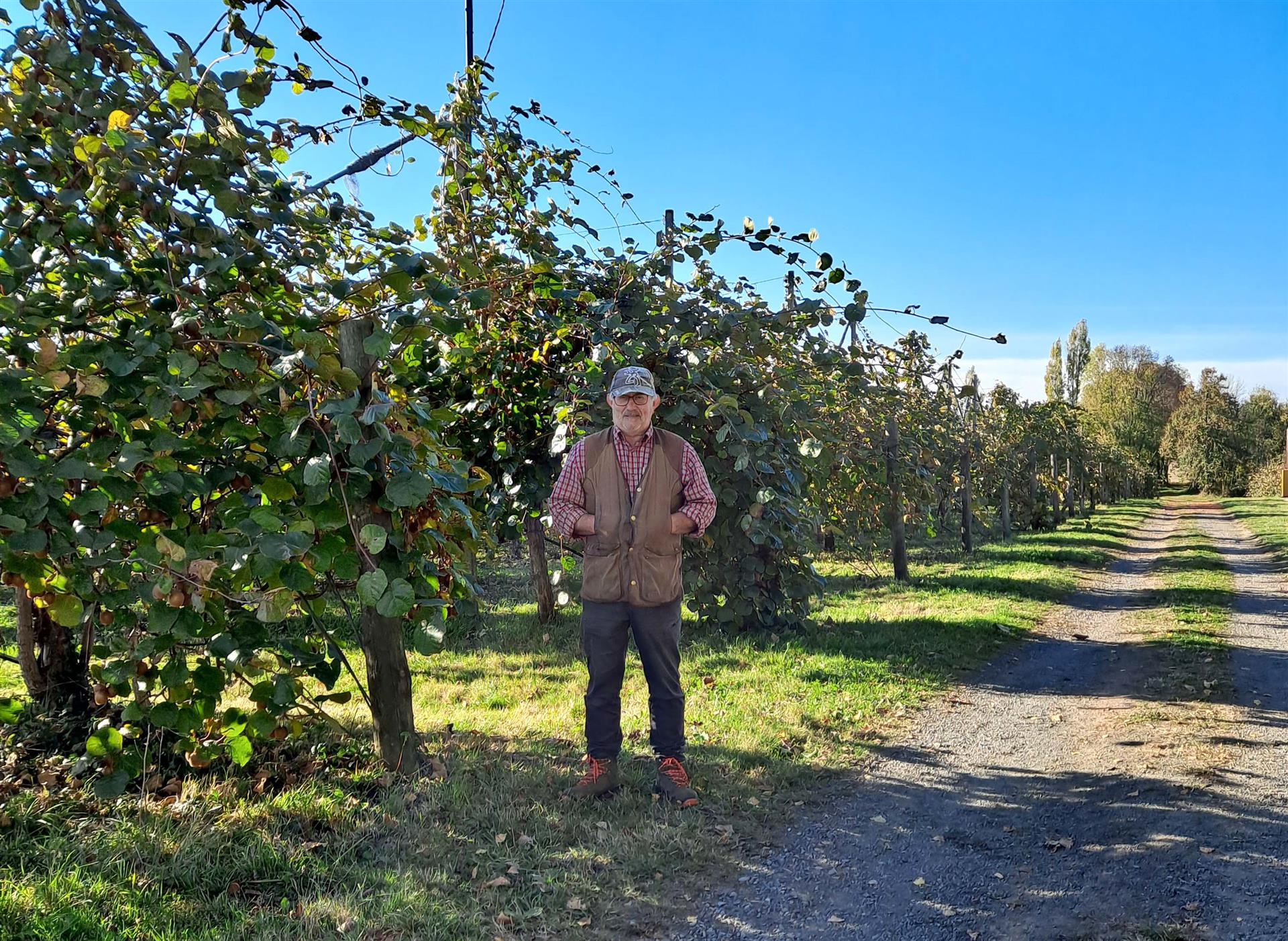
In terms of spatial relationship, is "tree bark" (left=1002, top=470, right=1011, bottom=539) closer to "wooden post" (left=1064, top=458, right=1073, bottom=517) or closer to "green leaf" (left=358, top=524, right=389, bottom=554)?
"wooden post" (left=1064, top=458, right=1073, bottom=517)

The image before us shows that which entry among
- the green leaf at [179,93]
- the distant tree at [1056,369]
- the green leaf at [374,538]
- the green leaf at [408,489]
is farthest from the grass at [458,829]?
the distant tree at [1056,369]

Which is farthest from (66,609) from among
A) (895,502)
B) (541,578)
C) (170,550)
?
(895,502)

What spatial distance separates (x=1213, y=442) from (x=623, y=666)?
60444 mm

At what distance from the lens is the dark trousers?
13.0 feet

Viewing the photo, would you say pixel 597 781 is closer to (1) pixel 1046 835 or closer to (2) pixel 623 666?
(2) pixel 623 666

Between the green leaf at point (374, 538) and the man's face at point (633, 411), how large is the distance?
1.60 meters

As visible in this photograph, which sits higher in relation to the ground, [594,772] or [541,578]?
[541,578]

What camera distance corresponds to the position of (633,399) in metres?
3.84

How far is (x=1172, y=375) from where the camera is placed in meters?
65.5

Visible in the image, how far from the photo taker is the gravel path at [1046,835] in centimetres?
307

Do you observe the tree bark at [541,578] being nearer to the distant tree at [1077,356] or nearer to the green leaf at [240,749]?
the green leaf at [240,749]

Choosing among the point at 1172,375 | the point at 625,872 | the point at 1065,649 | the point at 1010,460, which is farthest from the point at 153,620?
the point at 1172,375

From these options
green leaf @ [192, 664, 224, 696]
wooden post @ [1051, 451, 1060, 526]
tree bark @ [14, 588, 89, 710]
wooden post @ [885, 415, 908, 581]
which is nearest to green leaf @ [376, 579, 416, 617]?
green leaf @ [192, 664, 224, 696]

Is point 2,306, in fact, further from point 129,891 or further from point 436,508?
point 129,891
